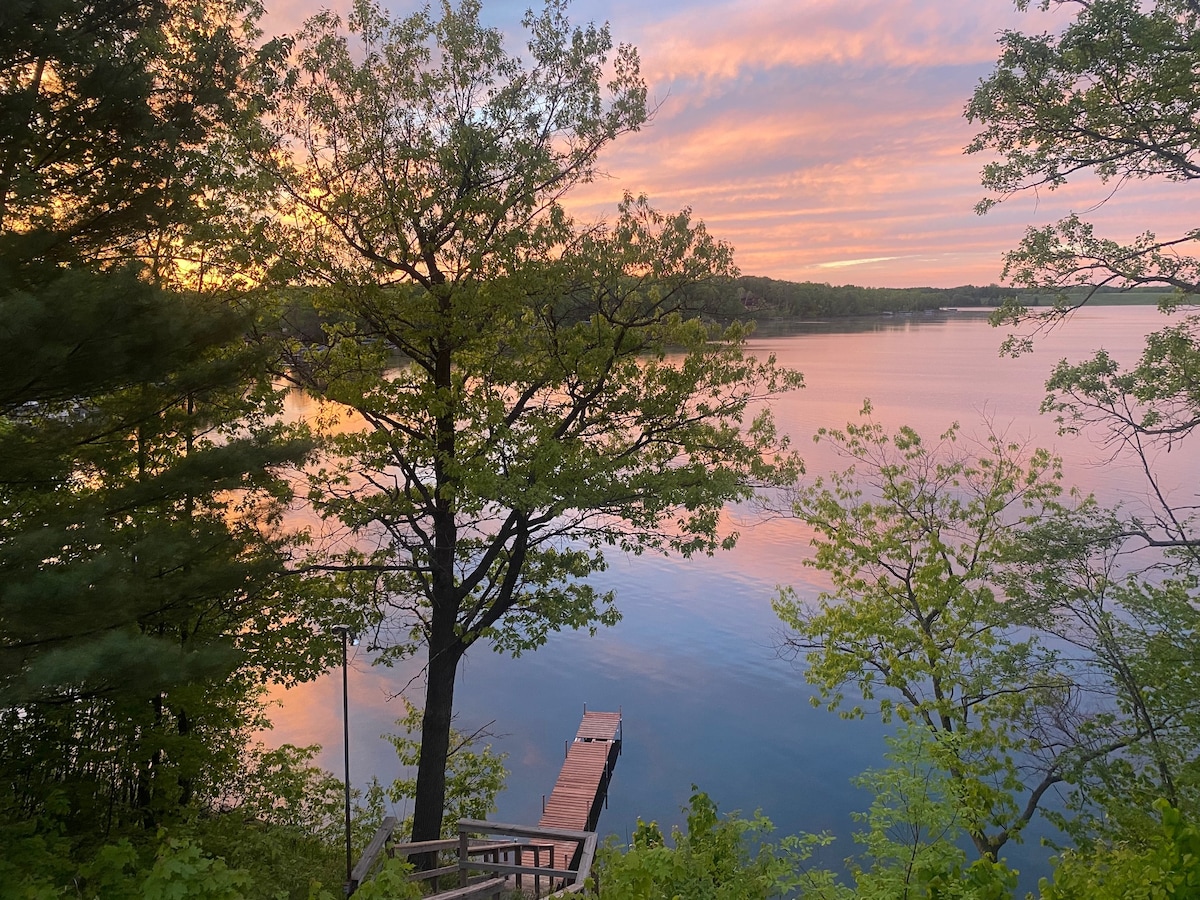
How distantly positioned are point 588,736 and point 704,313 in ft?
48.7

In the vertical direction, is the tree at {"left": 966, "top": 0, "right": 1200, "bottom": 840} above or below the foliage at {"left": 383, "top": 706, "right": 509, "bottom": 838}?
above

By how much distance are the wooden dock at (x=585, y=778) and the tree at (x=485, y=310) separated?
8108 mm


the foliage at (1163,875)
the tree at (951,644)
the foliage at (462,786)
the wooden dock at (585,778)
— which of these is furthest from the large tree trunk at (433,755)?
the foliage at (1163,875)

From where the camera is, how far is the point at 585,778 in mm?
19344

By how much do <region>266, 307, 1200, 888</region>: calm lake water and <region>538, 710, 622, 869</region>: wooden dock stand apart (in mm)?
634

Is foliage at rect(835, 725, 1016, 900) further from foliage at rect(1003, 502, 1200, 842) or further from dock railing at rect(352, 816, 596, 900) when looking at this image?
foliage at rect(1003, 502, 1200, 842)

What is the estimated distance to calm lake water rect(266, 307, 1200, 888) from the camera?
18875 millimetres

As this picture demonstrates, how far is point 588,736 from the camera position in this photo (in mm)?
20844

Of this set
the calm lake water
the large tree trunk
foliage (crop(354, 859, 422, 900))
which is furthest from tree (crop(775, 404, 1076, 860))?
foliage (crop(354, 859, 422, 900))

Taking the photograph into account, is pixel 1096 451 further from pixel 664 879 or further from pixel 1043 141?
pixel 664 879

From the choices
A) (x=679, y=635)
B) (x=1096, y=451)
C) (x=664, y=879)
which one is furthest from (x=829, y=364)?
(x=664, y=879)

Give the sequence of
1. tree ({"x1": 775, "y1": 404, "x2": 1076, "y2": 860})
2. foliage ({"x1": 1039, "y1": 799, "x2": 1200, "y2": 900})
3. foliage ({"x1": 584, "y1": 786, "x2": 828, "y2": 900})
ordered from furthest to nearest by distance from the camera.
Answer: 1. tree ({"x1": 775, "y1": 404, "x2": 1076, "y2": 860})
2. foliage ({"x1": 584, "y1": 786, "x2": 828, "y2": 900})
3. foliage ({"x1": 1039, "y1": 799, "x2": 1200, "y2": 900})

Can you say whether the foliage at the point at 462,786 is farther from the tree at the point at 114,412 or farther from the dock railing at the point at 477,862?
the tree at the point at 114,412

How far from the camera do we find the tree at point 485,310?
953 centimetres
